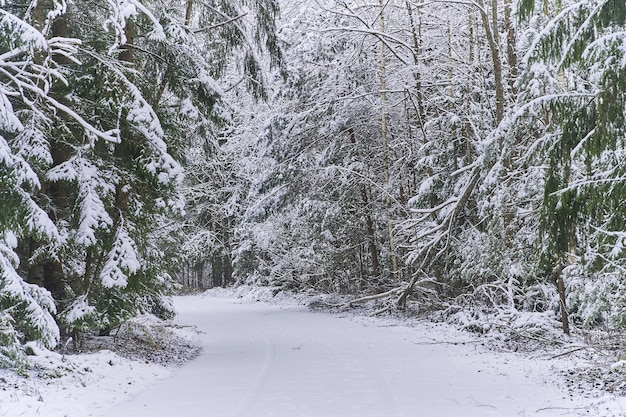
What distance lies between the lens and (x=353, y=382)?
8.03 metres

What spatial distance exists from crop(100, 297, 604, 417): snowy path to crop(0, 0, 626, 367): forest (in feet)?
5.32

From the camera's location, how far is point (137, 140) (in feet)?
31.0

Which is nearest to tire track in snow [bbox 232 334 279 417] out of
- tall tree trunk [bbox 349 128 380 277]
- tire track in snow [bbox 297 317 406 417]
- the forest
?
tire track in snow [bbox 297 317 406 417]

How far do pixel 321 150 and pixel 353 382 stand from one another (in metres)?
15.1

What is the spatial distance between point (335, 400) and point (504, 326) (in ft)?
18.9

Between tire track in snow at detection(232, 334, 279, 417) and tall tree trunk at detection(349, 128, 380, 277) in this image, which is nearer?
tire track in snow at detection(232, 334, 279, 417)

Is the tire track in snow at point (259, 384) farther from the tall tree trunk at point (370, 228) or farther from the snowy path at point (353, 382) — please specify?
the tall tree trunk at point (370, 228)

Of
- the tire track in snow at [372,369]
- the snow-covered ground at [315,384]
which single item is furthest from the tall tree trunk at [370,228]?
the snow-covered ground at [315,384]

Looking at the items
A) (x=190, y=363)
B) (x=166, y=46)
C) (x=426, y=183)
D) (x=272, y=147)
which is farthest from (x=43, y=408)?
(x=272, y=147)

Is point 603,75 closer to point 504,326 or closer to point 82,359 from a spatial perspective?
point 504,326

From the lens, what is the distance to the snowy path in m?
6.48

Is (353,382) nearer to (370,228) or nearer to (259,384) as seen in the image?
(259,384)

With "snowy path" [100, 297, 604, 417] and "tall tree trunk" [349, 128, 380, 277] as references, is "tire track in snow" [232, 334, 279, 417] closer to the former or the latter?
"snowy path" [100, 297, 604, 417]

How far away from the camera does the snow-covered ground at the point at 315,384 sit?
640 centimetres
